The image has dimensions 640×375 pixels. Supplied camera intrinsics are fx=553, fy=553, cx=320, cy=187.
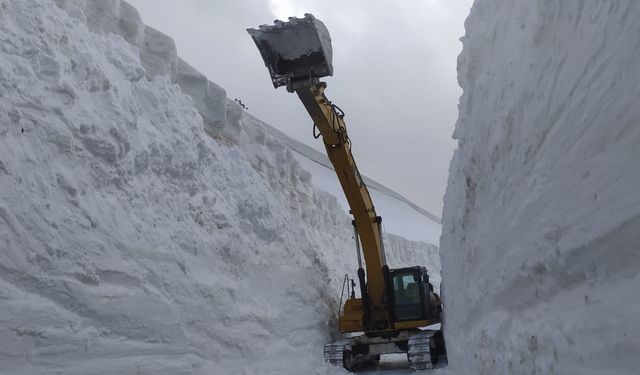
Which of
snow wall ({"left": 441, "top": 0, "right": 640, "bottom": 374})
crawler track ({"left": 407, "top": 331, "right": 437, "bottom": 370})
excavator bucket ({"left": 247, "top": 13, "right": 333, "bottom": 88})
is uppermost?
Answer: excavator bucket ({"left": 247, "top": 13, "right": 333, "bottom": 88})

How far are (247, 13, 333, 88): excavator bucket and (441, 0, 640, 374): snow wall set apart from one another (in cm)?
261

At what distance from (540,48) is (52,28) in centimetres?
765

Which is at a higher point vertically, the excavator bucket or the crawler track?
the excavator bucket

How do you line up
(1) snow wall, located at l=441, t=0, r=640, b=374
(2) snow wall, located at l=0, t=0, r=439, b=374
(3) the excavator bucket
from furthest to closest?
(3) the excavator bucket, (2) snow wall, located at l=0, t=0, r=439, b=374, (1) snow wall, located at l=441, t=0, r=640, b=374

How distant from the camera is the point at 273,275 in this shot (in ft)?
37.3

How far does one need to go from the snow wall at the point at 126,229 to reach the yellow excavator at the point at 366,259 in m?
1.03

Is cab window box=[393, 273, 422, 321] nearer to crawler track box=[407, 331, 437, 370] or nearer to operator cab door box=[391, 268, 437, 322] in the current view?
operator cab door box=[391, 268, 437, 322]

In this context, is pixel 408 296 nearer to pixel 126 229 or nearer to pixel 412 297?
pixel 412 297

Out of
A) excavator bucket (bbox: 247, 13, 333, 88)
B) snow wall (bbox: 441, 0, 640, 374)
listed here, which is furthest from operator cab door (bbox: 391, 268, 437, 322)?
excavator bucket (bbox: 247, 13, 333, 88)

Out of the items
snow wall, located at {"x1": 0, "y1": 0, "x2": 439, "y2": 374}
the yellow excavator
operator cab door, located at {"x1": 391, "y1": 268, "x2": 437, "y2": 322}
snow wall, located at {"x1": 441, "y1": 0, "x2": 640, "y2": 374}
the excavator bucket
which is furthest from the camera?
operator cab door, located at {"x1": 391, "y1": 268, "x2": 437, "y2": 322}

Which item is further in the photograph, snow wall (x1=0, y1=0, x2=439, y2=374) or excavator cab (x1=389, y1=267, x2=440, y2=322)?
excavator cab (x1=389, y1=267, x2=440, y2=322)

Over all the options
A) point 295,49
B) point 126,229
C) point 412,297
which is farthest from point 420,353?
point 295,49

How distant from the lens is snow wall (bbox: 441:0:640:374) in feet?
9.37

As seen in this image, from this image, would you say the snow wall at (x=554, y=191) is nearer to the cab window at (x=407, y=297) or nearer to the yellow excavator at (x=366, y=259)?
the yellow excavator at (x=366, y=259)
